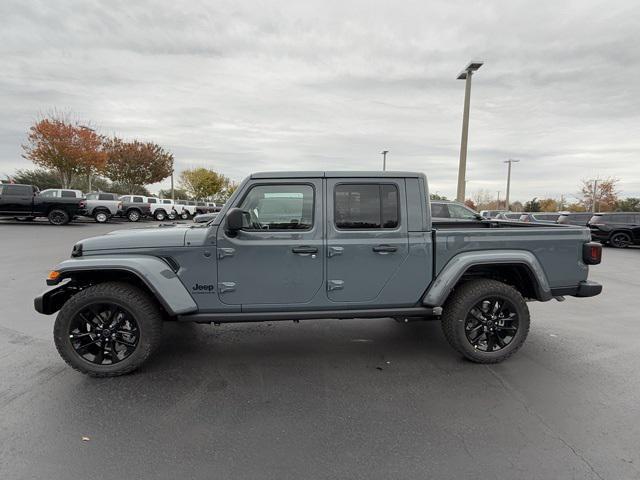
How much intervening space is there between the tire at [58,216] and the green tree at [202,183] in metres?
34.7

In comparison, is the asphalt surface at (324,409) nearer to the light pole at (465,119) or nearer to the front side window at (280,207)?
the front side window at (280,207)

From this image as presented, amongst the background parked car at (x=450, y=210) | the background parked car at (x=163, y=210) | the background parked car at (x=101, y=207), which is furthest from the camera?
the background parked car at (x=163, y=210)

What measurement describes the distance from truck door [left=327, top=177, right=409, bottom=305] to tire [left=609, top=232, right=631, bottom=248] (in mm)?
16681

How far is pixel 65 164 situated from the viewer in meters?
29.7

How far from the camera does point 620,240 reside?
15555mm

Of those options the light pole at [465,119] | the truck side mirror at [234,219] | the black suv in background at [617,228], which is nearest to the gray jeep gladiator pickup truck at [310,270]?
the truck side mirror at [234,219]

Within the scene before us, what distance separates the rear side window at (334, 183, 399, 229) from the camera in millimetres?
3623

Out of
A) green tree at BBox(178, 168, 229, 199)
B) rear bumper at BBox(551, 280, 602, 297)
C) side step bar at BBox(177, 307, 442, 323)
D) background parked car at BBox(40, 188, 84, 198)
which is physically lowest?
side step bar at BBox(177, 307, 442, 323)

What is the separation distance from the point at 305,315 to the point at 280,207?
108cm

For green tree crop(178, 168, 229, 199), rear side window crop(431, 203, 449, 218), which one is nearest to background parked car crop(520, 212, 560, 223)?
rear side window crop(431, 203, 449, 218)

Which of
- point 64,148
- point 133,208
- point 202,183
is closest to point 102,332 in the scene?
point 133,208

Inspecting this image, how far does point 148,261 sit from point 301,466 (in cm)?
213

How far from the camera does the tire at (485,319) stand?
12.0 ft

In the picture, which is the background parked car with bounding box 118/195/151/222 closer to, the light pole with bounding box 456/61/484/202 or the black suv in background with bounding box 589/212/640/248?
the light pole with bounding box 456/61/484/202
